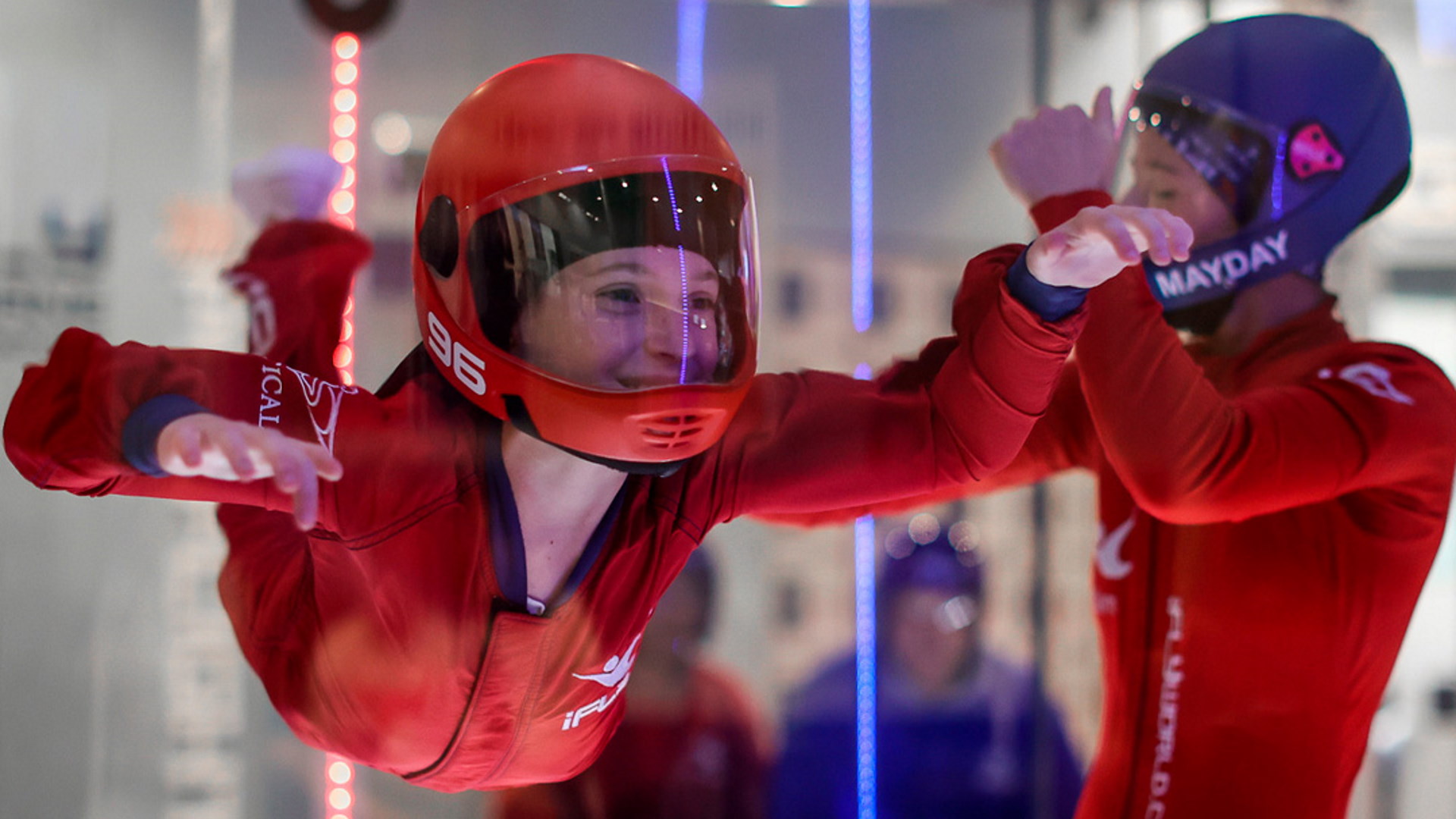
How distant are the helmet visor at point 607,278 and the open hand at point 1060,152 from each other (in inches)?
13.6

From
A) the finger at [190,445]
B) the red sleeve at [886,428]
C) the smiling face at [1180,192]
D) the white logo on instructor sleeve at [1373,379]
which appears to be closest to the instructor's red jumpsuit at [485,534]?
the red sleeve at [886,428]

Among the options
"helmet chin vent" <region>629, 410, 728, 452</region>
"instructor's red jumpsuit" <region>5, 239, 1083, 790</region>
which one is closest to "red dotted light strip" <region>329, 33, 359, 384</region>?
"instructor's red jumpsuit" <region>5, 239, 1083, 790</region>

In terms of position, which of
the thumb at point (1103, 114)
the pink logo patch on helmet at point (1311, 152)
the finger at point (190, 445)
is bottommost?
the finger at point (190, 445)

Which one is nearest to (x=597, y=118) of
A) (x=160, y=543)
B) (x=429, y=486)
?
(x=429, y=486)

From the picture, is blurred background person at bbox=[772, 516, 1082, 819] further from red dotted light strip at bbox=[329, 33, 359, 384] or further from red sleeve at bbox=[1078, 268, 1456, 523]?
red dotted light strip at bbox=[329, 33, 359, 384]

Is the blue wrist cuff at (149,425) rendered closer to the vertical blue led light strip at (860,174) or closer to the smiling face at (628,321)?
the smiling face at (628,321)

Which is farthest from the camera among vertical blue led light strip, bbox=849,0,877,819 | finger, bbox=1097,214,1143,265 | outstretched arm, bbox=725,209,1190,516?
vertical blue led light strip, bbox=849,0,877,819

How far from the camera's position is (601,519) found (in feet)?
3.33

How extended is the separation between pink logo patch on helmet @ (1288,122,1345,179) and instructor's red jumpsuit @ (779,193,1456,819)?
5.8 inches

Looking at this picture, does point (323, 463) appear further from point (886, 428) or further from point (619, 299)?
point (886, 428)

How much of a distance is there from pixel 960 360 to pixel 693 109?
324 mm

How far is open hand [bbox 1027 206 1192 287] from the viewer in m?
0.88

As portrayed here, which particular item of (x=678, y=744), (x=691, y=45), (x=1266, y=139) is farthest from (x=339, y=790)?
(x=1266, y=139)

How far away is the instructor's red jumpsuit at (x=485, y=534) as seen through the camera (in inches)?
36.9
